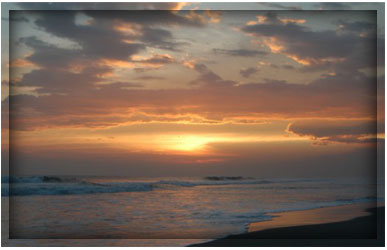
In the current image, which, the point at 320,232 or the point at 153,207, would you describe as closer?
the point at 320,232

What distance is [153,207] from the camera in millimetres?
6672

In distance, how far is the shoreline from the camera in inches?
186

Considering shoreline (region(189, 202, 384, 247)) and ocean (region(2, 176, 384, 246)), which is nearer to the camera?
shoreline (region(189, 202, 384, 247))

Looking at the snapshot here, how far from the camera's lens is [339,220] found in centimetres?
538

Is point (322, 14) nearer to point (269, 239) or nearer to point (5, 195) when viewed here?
point (269, 239)

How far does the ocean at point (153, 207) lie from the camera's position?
488 centimetres

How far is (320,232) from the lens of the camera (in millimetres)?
4965

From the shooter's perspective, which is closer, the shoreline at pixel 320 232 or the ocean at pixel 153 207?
the shoreline at pixel 320 232

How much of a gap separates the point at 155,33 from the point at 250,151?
1.88m

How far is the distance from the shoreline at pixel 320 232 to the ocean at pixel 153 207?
0.14 metres

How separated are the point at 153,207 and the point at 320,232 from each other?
261 cm

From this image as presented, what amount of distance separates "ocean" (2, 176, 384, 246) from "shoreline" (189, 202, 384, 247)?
0.14m

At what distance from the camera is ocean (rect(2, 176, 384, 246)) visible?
4883mm

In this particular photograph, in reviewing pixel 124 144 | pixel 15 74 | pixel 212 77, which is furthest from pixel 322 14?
pixel 15 74
